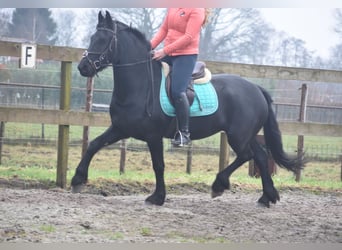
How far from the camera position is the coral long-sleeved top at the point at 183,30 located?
587 centimetres

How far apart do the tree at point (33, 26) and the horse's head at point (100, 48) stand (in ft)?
2.48

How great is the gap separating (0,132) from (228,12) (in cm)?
390

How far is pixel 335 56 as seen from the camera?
7.72 metres

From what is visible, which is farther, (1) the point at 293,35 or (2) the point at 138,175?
(2) the point at 138,175

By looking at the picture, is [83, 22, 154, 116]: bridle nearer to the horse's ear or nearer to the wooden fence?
the horse's ear

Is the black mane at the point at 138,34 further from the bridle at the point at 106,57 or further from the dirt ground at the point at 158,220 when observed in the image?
the dirt ground at the point at 158,220

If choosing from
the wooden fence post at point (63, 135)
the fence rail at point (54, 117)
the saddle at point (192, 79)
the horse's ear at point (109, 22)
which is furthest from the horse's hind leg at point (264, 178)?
the wooden fence post at point (63, 135)

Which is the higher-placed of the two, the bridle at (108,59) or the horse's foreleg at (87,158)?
the bridle at (108,59)

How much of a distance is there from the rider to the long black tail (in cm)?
108

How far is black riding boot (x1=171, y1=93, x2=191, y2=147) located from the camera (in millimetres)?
5961

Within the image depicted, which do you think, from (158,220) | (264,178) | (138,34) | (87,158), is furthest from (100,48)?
(264,178)

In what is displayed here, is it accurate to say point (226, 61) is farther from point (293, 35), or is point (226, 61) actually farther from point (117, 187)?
point (117, 187)

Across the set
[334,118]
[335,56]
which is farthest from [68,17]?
[334,118]

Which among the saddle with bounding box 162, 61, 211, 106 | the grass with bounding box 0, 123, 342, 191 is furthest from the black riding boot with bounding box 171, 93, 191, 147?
the grass with bounding box 0, 123, 342, 191
